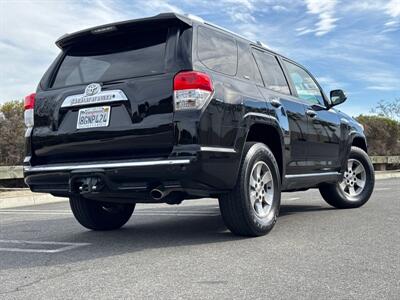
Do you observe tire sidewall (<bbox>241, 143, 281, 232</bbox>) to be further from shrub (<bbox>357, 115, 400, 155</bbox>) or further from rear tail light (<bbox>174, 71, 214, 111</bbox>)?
shrub (<bbox>357, 115, 400, 155</bbox>)

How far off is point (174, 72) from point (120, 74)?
0.60 m

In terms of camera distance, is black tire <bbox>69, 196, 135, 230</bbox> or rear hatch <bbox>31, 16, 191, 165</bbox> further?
black tire <bbox>69, 196, 135, 230</bbox>

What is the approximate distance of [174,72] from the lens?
13.7 ft

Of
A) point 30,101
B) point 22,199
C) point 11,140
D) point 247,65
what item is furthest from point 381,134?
point 30,101

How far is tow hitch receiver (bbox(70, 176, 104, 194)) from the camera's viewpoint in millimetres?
4305

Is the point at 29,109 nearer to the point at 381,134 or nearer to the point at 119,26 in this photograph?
the point at 119,26

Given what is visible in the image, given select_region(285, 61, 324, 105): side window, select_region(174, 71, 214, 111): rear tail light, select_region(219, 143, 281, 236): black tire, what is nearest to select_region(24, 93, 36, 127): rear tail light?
select_region(174, 71, 214, 111): rear tail light

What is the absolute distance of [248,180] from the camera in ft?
15.0

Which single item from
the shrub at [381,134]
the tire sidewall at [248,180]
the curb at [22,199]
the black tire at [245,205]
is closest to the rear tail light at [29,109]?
the black tire at [245,205]

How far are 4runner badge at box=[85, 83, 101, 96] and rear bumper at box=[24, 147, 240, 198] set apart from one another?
630mm

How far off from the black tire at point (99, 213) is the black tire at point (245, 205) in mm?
1576

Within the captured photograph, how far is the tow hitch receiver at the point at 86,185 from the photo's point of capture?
4.30m

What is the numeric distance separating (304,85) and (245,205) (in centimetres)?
261

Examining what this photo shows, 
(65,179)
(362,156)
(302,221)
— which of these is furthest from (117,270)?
(362,156)
